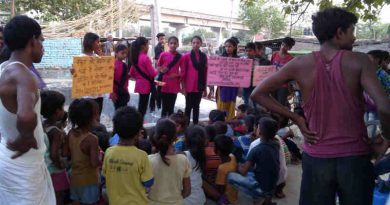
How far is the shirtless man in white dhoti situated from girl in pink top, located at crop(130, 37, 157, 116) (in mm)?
3833

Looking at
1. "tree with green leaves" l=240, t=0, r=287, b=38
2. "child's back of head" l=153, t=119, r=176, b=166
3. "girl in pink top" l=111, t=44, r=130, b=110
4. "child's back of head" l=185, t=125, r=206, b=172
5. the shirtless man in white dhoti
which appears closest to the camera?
the shirtless man in white dhoti

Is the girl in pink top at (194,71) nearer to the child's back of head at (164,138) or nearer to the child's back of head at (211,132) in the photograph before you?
the child's back of head at (211,132)

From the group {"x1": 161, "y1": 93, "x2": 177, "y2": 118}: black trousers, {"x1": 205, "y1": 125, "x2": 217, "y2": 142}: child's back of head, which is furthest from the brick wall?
{"x1": 205, "y1": 125, "x2": 217, "y2": 142}: child's back of head

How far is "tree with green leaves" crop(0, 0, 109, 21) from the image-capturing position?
63.1 ft

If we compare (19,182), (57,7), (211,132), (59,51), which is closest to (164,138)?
(19,182)

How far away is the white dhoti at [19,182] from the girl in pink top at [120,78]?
363 centimetres

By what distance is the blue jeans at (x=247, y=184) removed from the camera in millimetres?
4004

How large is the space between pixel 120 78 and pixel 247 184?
2734 millimetres

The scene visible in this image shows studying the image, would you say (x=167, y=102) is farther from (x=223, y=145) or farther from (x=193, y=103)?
(x=223, y=145)

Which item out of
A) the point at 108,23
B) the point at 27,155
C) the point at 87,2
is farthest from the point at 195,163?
the point at 87,2

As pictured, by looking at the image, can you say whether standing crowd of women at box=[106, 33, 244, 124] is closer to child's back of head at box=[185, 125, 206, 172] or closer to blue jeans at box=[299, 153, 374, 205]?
child's back of head at box=[185, 125, 206, 172]

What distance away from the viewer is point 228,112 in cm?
695

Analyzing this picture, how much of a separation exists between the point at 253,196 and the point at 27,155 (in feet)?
8.36

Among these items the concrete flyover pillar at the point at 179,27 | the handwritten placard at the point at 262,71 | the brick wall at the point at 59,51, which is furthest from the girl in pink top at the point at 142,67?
the concrete flyover pillar at the point at 179,27
